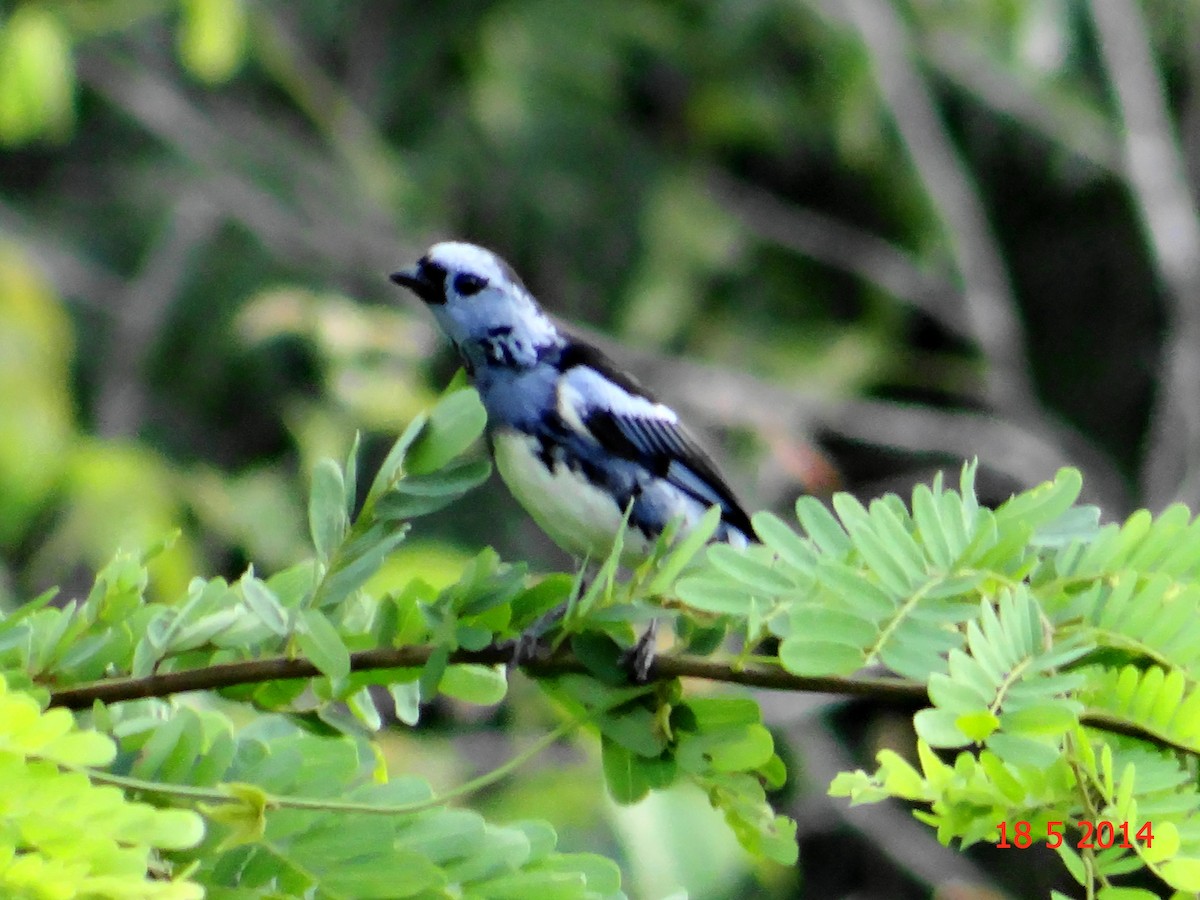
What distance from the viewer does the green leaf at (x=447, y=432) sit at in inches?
38.0

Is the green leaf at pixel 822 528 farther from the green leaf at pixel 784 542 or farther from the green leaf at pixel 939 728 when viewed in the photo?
the green leaf at pixel 939 728

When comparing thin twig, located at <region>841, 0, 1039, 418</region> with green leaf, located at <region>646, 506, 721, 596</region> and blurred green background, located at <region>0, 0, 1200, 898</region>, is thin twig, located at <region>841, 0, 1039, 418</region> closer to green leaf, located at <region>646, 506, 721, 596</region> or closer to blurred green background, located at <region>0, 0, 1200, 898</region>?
blurred green background, located at <region>0, 0, 1200, 898</region>

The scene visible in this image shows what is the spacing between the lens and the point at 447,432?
0.97 m

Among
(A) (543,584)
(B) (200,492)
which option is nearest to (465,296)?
(A) (543,584)

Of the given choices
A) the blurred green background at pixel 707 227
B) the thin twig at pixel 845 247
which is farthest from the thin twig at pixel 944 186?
the thin twig at pixel 845 247

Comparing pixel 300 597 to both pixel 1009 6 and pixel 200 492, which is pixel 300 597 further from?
pixel 1009 6

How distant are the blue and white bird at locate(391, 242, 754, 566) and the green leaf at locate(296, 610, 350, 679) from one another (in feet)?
2.33

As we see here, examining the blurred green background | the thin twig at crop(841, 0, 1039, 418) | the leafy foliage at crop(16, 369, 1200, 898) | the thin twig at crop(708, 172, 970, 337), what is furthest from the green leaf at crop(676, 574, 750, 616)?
the thin twig at crop(708, 172, 970, 337)

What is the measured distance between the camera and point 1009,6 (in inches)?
160

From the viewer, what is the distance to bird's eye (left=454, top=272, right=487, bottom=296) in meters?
1.83

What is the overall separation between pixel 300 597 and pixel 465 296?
2.84ft

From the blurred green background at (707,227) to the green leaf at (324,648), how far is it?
118 inches

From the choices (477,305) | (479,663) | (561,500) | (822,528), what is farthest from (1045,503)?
(477,305)
